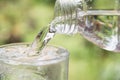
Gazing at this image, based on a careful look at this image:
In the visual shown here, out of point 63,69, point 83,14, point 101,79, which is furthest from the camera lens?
point 101,79

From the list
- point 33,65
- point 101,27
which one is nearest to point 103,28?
point 101,27

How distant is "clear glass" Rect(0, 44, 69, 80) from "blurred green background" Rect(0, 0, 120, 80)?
1.97 feet

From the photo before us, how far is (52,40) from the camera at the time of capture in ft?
4.48

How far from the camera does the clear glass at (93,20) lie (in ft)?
2.30

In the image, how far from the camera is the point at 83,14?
2.44 ft

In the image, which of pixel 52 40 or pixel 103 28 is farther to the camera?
pixel 52 40

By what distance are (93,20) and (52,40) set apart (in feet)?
1.97

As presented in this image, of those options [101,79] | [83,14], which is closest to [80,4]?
[83,14]

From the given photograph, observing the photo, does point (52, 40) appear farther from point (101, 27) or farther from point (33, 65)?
point (33, 65)

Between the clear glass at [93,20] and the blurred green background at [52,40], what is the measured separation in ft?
1.45

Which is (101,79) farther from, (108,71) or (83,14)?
(83,14)

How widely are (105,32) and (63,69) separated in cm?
18

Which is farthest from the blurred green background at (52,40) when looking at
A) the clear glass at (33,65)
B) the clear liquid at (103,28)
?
the clear glass at (33,65)

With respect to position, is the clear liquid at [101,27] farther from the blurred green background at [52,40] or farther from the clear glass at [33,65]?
the blurred green background at [52,40]
